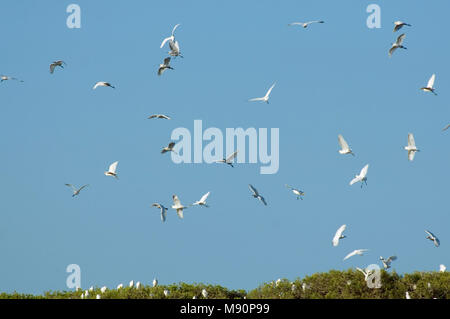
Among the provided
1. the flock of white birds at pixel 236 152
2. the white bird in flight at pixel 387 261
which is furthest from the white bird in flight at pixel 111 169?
the white bird in flight at pixel 387 261

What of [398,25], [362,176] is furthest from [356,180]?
[398,25]

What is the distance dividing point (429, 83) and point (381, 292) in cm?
818

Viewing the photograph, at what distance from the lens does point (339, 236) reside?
1795cm

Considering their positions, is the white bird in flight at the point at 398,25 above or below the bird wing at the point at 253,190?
above

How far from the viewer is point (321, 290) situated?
19.1 metres

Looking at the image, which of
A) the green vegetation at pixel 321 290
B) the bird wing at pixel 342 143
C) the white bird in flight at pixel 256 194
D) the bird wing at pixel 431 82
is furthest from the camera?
the bird wing at pixel 431 82

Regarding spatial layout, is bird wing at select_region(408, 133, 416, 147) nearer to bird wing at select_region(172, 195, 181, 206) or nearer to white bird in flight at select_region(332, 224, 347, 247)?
white bird in flight at select_region(332, 224, 347, 247)

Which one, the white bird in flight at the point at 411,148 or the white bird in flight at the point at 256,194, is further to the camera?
the white bird in flight at the point at 411,148

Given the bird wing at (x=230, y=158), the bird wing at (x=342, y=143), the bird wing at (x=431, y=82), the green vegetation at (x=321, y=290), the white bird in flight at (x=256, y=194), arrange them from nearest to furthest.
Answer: the green vegetation at (x=321, y=290) → the white bird in flight at (x=256, y=194) → the bird wing at (x=342, y=143) → the bird wing at (x=230, y=158) → the bird wing at (x=431, y=82)

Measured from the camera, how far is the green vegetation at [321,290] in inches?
731

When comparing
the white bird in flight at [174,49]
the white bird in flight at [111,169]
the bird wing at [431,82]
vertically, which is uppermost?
the white bird in flight at [174,49]

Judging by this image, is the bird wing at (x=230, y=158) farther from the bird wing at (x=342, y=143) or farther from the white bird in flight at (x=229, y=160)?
the bird wing at (x=342, y=143)

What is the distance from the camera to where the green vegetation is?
18.6 meters
